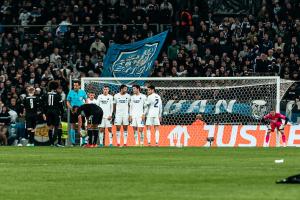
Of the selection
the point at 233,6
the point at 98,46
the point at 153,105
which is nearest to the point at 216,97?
the point at 153,105

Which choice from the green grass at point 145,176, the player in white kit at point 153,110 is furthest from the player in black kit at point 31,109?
the green grass at point 145,176

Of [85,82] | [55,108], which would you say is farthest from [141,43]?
[55,108]

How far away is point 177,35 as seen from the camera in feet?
142

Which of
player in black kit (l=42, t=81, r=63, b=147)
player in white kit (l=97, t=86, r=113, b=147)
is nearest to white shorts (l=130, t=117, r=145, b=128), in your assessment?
player in white kit (l=97, t=86, r=113, b=147)

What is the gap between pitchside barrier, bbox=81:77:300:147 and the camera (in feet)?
115

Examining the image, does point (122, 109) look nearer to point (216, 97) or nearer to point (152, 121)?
point (152, 121)

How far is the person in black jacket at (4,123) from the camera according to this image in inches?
1462

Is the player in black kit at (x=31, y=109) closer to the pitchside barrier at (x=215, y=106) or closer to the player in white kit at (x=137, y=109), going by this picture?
the pitchside barrier at (x=215, y=106)

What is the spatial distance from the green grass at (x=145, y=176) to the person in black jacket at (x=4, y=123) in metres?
11.8

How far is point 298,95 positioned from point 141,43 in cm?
666

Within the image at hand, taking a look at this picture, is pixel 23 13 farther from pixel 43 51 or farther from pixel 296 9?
pixel 296 9

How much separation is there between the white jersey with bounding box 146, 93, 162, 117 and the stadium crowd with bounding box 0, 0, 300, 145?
4.28 metres

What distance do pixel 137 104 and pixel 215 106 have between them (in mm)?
2733

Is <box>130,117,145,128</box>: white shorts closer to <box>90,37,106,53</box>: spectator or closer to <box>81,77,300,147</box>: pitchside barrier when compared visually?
<box>81,77,300,147</box>: pitchside barrier
